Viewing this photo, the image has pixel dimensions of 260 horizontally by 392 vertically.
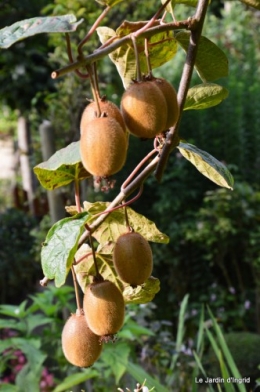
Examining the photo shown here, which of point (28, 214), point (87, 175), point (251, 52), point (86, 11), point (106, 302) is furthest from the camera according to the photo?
point (28, 214)

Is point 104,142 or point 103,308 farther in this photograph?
point 103,308

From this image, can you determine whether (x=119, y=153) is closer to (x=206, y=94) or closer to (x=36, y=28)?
(x=36, y=28)

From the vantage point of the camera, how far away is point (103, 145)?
49 cm

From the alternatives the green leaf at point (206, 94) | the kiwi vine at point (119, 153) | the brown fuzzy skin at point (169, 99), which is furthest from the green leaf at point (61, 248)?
the green leaf at point (206, 94)

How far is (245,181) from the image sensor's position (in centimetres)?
399

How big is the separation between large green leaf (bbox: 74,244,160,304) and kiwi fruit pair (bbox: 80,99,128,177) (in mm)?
211

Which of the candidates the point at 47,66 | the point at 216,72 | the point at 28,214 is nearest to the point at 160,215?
the point at 47,66

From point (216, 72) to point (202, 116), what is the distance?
3412 mm

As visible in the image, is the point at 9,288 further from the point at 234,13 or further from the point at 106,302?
the point at 106,302

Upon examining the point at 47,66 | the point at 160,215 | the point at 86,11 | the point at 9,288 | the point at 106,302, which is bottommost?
the point at 9,288

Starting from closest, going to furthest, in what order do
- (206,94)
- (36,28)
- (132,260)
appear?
1. (36,28)
2. (132,260)
3. (206,94)

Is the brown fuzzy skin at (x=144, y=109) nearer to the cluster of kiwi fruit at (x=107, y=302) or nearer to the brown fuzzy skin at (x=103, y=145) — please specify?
the brown fuzzy skin at (x=103, y=145)

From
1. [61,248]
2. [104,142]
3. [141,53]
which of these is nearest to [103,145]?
[104,142]

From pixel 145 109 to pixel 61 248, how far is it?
14cm
